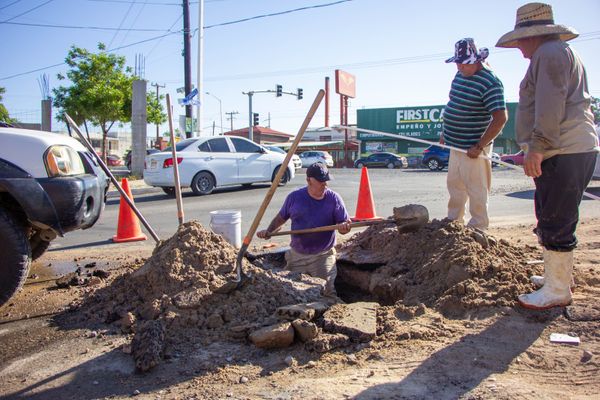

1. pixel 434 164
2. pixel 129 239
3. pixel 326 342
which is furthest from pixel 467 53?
pixel 434 164

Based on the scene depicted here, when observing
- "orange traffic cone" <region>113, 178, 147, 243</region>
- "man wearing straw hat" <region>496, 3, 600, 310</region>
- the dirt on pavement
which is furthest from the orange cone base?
"man wearing straw hat" <region>496, 3, 600, 310</region>

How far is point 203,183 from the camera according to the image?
12656 mm

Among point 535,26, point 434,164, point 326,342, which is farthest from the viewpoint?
point 434,164

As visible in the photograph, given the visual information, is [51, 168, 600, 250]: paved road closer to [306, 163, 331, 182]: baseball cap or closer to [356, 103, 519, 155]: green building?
[306, 163, 331, 182]: baseball cap

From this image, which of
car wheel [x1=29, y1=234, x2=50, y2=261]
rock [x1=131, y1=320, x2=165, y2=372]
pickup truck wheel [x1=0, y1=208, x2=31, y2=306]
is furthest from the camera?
car wheel [x1=29, y1=234, x2=50, y2=261]

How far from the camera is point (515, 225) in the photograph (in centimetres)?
739

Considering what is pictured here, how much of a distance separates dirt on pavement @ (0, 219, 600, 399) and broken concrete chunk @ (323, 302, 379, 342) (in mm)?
61

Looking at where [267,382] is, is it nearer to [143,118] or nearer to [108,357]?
[108,357]

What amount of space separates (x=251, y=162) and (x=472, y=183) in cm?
939

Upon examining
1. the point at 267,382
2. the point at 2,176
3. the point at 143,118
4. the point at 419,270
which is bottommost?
→ the point at 267,382

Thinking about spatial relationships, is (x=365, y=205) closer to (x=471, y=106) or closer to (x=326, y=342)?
(x=471, y=106)

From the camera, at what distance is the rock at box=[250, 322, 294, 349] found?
3.11m

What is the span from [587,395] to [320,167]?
8.34ft

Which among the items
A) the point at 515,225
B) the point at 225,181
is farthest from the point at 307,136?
the point at 515,225
